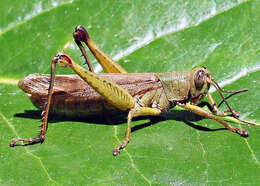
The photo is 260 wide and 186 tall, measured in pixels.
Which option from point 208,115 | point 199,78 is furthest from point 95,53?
point 208,115

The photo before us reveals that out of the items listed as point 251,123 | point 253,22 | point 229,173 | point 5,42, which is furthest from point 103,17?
point 229,173

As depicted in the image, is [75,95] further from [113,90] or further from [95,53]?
[95,53]

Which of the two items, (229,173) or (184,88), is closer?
(229,173)

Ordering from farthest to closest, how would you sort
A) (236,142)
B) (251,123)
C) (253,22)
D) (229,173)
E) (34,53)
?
(34,53) < (253,22) < (251,123) < (236,142) < (229,173)

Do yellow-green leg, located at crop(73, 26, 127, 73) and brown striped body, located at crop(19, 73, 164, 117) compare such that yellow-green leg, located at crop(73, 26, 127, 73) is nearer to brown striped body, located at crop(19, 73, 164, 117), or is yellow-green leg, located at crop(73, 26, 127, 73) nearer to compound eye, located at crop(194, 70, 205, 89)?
brown striped body, located at crop(19, 73, 164, 117)

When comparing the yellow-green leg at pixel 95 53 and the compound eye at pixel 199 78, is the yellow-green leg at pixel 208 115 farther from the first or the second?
the yellow-green leg at pixel 95 53

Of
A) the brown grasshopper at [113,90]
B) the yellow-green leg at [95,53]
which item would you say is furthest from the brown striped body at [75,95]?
the yellow-green leg at [95,53]

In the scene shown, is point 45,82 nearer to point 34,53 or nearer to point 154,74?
point 34,53
